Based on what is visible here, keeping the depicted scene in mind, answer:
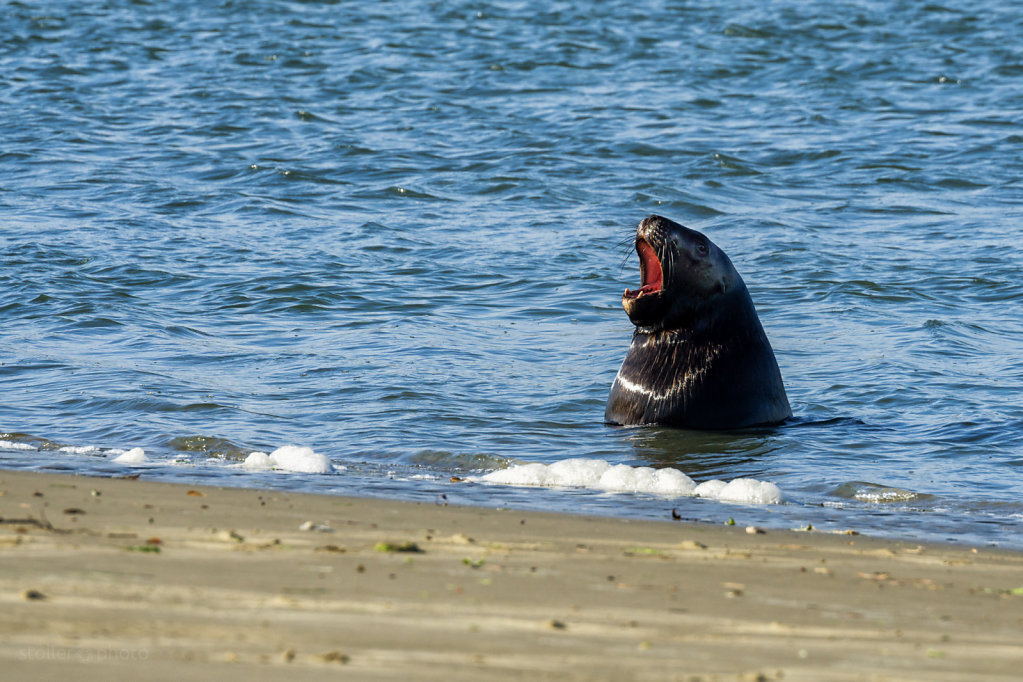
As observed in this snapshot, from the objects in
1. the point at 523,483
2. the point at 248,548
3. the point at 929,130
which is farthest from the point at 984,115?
the point at 248,548

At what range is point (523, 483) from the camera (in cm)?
708

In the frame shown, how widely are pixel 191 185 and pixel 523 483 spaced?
1108 centimetres

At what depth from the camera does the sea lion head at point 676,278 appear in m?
8.92

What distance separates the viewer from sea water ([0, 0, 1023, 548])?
7809 millimetres

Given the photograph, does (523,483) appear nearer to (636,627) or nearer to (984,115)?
(636,627)

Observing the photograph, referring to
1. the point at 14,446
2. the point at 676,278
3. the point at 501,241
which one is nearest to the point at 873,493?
the point at 676,278

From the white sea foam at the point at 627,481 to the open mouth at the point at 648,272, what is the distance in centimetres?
196

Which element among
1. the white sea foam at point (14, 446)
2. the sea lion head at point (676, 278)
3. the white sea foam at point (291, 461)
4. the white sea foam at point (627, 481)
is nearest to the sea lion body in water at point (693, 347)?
the sea lion head at point (676, 278)

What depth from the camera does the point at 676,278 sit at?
896 cm

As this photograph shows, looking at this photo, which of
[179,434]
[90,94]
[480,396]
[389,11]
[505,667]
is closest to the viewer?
[505,667]

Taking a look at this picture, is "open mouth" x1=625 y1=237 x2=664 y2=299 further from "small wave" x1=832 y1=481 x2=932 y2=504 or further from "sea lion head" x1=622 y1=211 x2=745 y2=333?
"small wave" x1=832 y1=481 x2=932 y2=504

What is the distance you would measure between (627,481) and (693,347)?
88.0 inches

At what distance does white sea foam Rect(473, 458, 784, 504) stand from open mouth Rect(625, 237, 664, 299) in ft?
6.43

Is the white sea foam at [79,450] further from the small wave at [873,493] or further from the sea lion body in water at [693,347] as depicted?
the small wave at [873,493]
